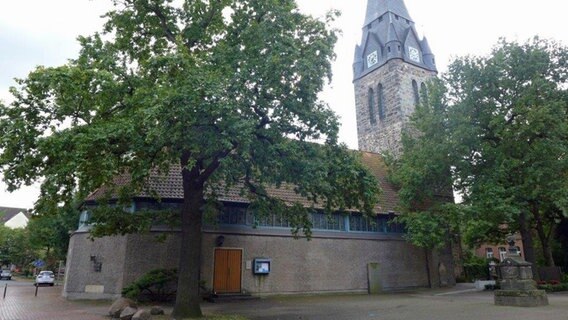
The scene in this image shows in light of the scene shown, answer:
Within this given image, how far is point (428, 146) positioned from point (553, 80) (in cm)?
701

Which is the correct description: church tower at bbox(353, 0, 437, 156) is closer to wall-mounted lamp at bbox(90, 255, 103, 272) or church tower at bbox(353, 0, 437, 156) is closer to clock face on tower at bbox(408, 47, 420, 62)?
clock face on tower at bbox(408, 47, 420, 62)

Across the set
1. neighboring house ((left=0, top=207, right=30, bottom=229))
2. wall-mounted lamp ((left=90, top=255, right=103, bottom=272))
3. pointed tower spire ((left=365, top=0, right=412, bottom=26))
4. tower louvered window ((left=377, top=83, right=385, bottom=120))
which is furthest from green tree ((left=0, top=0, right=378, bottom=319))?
neighboring house ((left=0, top=207, right=30, bottom=229))

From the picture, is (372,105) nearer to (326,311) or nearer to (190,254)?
(326,311)

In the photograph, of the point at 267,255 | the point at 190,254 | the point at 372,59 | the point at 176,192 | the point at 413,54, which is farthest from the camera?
the point at 372,59

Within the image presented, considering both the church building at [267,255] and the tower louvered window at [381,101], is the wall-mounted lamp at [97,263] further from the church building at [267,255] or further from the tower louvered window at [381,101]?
Result: the tower louvered window at [381,101]

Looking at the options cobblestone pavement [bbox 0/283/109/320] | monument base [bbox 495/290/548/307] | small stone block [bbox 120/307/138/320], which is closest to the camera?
small stone block [bbox 120/307/138/320]

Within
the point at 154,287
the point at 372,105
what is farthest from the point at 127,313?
the point at 372,105

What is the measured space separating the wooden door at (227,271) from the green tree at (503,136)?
1005cm

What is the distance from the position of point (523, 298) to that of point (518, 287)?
0.41m

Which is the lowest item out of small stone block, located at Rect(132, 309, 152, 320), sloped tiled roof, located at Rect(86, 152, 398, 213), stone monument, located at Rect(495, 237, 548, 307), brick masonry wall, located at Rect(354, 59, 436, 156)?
small stone block, located at Rect(132, 309, 152, 320)

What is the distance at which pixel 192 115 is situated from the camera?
9398 mm

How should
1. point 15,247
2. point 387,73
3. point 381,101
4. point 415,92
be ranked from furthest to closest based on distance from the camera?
1. point 15,247
2. point 381,101
3. point 387,73
4. point 415,92

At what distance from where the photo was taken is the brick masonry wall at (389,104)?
104 ft

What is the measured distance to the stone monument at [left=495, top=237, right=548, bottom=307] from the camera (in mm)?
13945
